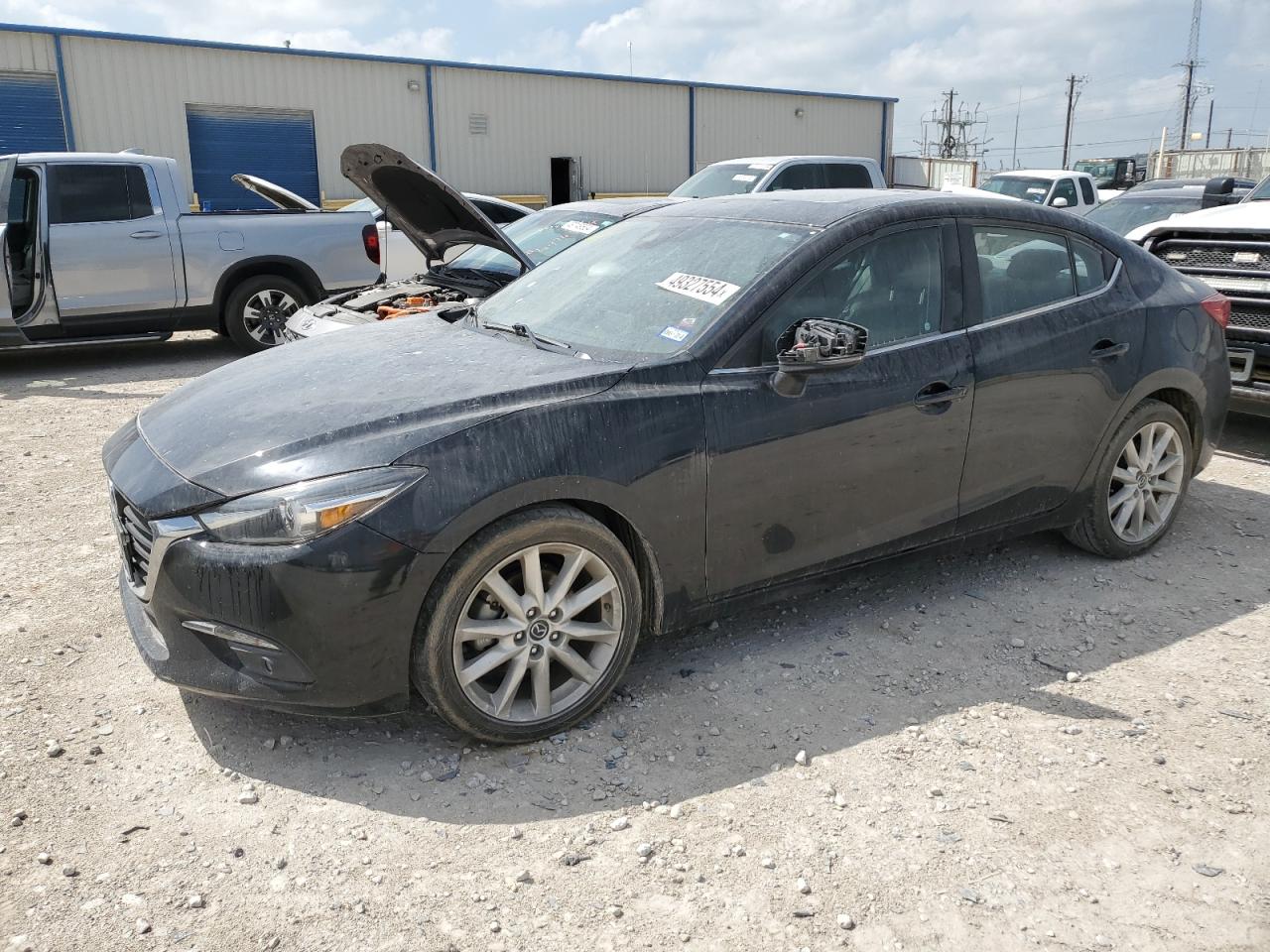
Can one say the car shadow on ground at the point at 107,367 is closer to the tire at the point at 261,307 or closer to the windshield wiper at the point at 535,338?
the tire at the point at 261,307

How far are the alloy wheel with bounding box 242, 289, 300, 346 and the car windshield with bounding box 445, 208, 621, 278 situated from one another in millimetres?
2733

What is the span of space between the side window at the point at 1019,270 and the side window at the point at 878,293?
0.25 meters

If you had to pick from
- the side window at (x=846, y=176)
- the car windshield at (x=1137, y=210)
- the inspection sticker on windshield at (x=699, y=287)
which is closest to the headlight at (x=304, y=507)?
the inspection sticker on windshield at (x=699, y=287)

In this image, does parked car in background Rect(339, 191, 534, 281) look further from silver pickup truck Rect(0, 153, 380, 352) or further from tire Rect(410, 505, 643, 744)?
tire Rect(410, 505, 643, 744)

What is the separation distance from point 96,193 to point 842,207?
7.88 m

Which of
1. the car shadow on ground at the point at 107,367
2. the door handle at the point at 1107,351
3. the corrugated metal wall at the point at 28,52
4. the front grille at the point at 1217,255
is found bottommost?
the car shadow on ground at the point at 107,367

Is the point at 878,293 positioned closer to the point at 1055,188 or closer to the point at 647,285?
the point at 647,285

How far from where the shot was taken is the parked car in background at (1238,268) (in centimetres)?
631

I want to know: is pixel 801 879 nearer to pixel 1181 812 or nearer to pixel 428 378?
pixel 1181 812

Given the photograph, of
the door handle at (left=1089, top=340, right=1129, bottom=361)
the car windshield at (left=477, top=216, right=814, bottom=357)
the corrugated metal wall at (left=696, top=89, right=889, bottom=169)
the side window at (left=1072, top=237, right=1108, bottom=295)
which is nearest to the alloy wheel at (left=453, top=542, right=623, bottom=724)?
the car windshield at (left=477, top=216, right=814, bottom=357)

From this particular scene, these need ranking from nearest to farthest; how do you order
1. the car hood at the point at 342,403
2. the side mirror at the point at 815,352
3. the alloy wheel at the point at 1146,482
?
the car hood at the point at 342,403, the side mirror at the point at 815,352, the alloy wheel at the point at 1146,482

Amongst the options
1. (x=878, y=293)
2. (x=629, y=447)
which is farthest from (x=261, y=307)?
(x=629, y=447)

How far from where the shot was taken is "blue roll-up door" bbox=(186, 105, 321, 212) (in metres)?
21.4

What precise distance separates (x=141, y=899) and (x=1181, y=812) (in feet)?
9.18
